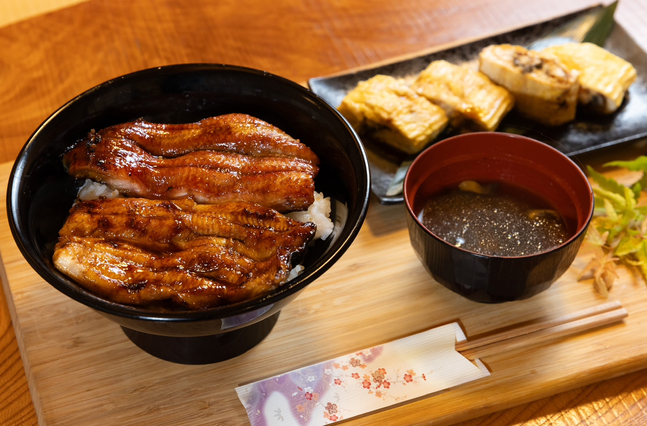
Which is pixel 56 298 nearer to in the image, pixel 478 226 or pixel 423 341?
pixel 423 341

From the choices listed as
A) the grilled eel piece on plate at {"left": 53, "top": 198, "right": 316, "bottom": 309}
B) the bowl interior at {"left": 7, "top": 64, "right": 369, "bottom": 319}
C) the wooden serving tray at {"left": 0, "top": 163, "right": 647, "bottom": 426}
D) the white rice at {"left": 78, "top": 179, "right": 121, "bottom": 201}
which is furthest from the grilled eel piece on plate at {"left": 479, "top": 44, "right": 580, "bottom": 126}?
the white rice at {"left": 78, "top": 179, "right": 121, "bottom": 201}

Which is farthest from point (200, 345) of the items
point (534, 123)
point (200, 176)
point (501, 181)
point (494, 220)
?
point (534, 123)

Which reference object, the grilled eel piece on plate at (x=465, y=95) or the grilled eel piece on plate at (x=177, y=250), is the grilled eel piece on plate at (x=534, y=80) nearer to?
the grilled eel piece on plate at (x=465, y=95)

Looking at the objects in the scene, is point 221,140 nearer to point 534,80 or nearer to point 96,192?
point 96,192

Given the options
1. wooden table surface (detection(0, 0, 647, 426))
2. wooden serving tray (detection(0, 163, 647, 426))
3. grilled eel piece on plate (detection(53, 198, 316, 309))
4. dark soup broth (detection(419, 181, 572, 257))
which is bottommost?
wooden serving tray (detection(0, 163, 647, 426))

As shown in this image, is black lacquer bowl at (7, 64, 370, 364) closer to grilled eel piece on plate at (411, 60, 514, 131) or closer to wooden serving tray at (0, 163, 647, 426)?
wooden serving tray at (0, 163, 647, 426)

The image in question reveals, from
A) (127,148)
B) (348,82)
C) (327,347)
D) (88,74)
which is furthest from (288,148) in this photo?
(88,74)
